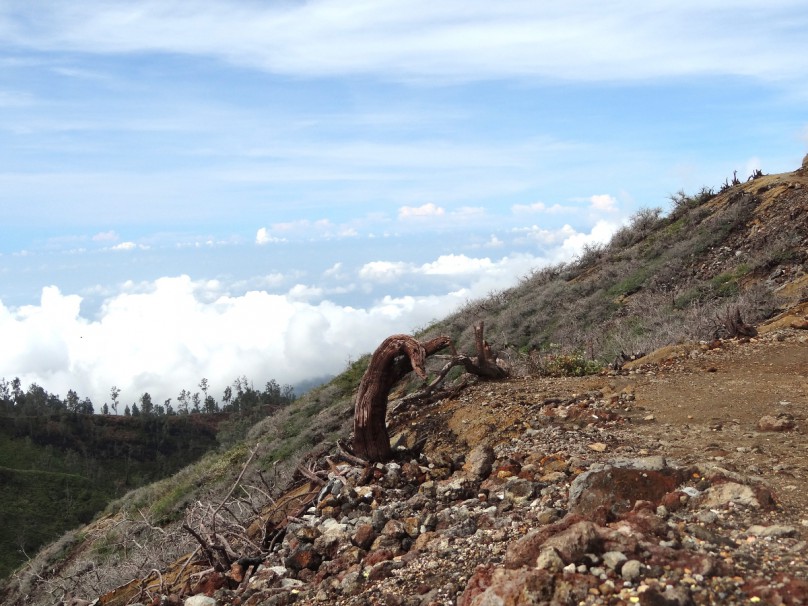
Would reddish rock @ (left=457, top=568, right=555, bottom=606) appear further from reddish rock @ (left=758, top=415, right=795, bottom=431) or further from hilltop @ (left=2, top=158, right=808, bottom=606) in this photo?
reddish rock @ (left=758, top=415, right=795, bottom=431)

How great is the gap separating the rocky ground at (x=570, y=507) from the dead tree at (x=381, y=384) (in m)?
0.26

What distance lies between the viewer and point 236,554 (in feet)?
17.2

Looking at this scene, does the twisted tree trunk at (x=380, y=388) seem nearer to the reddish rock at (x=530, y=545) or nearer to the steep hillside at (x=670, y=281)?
the reddish rock at (x=530, y=545)

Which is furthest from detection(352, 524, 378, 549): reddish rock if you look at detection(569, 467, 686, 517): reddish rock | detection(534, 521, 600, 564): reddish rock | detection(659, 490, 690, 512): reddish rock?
detection(659, 490, 690, 512): reddish rock

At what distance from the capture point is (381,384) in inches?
252

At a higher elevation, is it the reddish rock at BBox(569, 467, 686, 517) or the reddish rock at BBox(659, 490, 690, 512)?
the reddish rock at BBox(569, 467, 686, 517)

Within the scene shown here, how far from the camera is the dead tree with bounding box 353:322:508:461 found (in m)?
6.08

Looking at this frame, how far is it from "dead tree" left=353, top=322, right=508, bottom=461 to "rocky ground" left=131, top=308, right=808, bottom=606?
257mm

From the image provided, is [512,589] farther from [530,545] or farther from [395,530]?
[395,530]

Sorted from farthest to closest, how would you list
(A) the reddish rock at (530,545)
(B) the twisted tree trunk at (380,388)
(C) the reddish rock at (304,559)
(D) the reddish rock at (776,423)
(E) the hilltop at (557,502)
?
(B) the twisted tree trunk at (380,388)
(D) the reddish rock at (776,423)
(C) the reddish rock at (304,559)
(A) the reddish rock at (530,545)
(E) the hilltop at (557,502)

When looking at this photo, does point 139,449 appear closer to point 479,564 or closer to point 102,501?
point 102,501

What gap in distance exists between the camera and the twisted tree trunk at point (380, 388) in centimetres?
607

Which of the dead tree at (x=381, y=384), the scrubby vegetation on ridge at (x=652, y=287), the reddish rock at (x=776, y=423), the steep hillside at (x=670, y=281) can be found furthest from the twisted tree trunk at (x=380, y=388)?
the steep hillside at (x=670, y=281)

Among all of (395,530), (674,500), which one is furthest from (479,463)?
(674,500)
